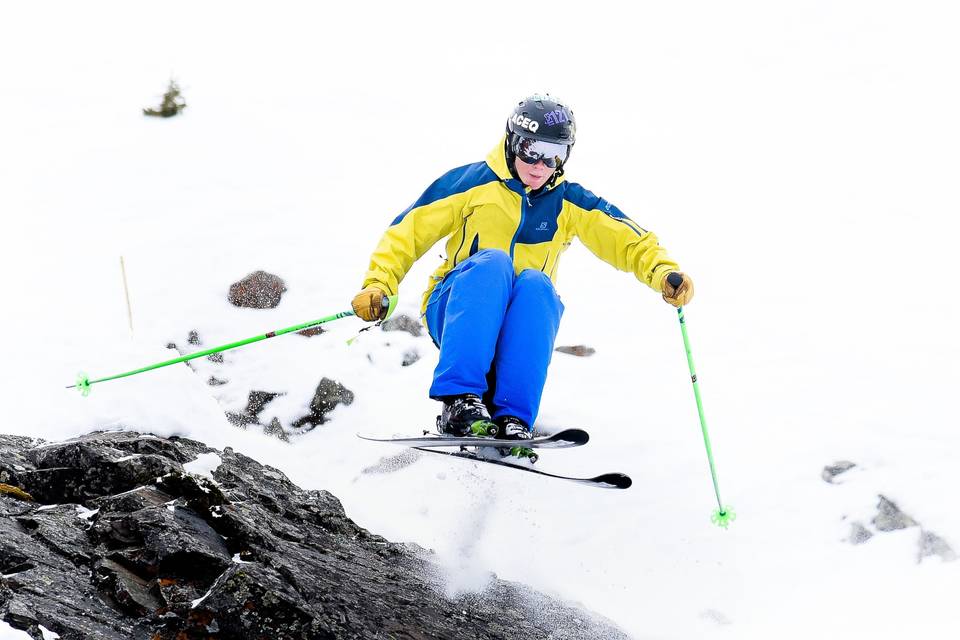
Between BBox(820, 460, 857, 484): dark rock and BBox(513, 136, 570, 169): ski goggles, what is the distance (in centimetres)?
345

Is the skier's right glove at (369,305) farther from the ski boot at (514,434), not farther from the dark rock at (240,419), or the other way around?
the dark rock at (240,419)

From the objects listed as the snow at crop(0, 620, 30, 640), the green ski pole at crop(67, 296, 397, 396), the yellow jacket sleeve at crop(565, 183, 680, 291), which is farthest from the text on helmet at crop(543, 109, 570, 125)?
the snow at crop(0, 620, 30, 640)

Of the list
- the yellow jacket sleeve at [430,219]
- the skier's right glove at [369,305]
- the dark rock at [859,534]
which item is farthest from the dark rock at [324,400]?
the dark rock at [859,534]

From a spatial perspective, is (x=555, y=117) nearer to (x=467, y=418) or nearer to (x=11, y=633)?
(x=467, y=418)

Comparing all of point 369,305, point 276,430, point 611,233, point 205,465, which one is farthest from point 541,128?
point 276,430

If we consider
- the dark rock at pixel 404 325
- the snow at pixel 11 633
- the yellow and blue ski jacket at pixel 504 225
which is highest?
the dark rock at pixel 404 325

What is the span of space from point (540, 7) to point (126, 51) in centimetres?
755

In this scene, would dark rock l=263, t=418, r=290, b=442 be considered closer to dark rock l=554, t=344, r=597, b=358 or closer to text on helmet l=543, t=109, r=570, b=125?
dark rock l=554, t=344, r=597, b=358

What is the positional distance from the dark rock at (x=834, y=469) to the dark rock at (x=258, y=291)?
204 inches

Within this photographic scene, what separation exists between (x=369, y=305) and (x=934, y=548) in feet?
13.4

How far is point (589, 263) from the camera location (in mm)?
10391

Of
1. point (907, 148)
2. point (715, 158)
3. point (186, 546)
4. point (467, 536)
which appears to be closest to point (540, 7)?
point (715, 158)

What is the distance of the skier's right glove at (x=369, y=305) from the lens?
14.5 feet

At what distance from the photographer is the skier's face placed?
15.5ft
